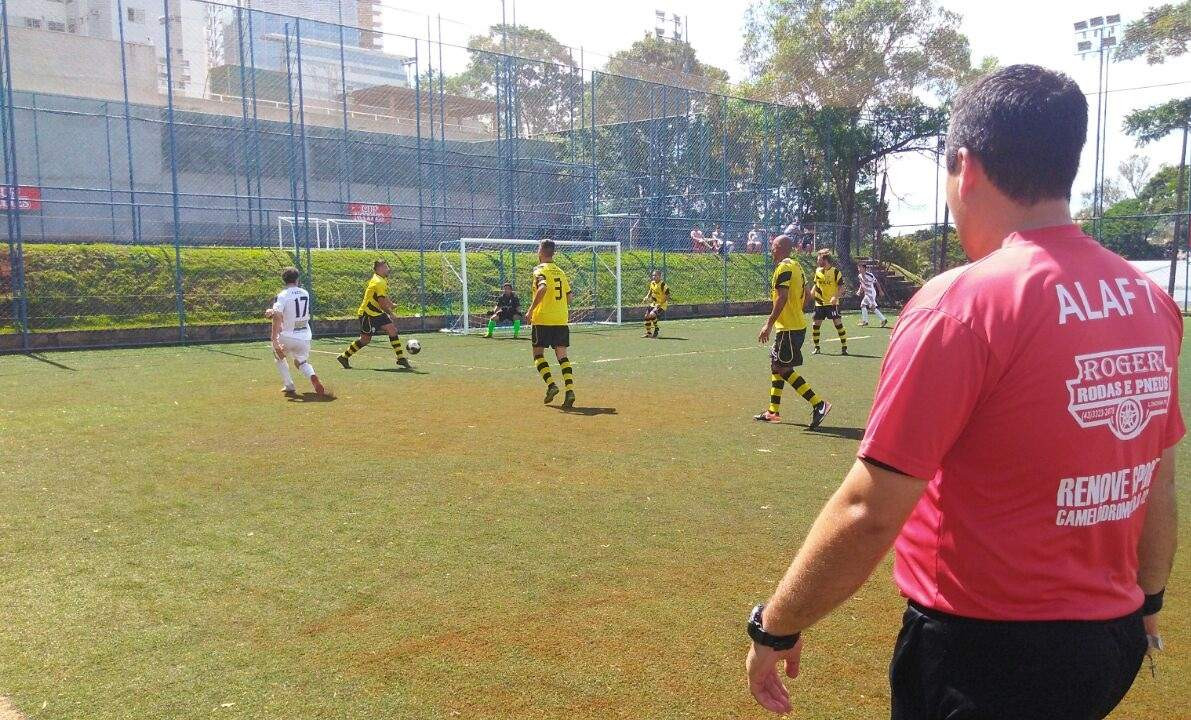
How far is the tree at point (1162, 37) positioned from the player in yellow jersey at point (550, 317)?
3291cm

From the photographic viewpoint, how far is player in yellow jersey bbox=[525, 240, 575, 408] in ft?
38.0

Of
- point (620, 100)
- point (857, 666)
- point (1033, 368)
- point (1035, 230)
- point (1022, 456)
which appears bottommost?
point (857, 666)

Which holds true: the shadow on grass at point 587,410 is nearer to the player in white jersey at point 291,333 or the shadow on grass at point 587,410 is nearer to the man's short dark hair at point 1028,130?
the player in white jersey at point 291,333

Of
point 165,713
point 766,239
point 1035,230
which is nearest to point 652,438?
point 165,713

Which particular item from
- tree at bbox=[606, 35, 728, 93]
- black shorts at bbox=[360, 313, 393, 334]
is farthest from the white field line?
tree at bbox=[606, 35, 728, 93]

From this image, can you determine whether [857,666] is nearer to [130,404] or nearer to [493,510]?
[493,510]

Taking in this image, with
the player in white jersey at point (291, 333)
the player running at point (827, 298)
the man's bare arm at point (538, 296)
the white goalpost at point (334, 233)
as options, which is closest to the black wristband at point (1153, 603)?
the man's bare arm at point (538, 296)

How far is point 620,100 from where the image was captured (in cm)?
3234

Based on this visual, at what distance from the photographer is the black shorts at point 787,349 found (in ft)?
34.0

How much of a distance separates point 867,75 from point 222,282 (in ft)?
97.8

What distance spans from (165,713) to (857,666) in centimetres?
281

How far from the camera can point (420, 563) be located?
5.43 meters

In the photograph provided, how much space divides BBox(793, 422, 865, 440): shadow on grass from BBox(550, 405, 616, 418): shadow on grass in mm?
2196

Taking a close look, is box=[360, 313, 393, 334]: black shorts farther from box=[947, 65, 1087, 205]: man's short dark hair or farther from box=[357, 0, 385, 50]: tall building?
box=[357, 0, 385, 50]: tall building
